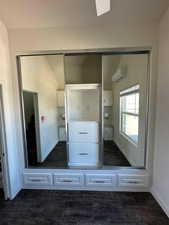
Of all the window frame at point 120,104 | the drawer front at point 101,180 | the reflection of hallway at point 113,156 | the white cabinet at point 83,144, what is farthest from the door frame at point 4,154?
the window frame at point 120,104

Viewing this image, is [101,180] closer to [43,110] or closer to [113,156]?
[113,156]

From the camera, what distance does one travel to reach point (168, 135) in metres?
1.79

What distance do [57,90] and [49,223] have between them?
2921mm

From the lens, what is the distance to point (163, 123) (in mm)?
1909

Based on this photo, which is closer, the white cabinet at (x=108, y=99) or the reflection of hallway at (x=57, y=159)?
the reflection of hallway at (x=57, y=159)

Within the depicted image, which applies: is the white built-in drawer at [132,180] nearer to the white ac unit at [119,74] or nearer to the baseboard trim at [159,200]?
the baseboard trim at [159,200]

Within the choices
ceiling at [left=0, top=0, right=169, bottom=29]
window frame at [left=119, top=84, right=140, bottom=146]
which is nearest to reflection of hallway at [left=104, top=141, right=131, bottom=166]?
window frame at [left=119, top=84, right=140, bottom=146]

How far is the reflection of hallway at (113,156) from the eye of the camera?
2.48 m

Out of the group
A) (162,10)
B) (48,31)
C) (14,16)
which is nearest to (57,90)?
(48,31)

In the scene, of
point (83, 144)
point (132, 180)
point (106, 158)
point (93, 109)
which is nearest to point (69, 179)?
point (83, 144)

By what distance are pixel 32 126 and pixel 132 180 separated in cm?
234

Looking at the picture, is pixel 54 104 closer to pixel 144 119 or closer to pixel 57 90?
pixel 57 90

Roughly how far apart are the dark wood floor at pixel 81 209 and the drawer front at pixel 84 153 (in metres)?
0.54

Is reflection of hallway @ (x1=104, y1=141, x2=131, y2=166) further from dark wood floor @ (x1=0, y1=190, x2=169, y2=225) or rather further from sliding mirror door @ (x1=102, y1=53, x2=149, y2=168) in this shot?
dark wood floor @ (x1=0, y1=190, x2=169, y2=225)
